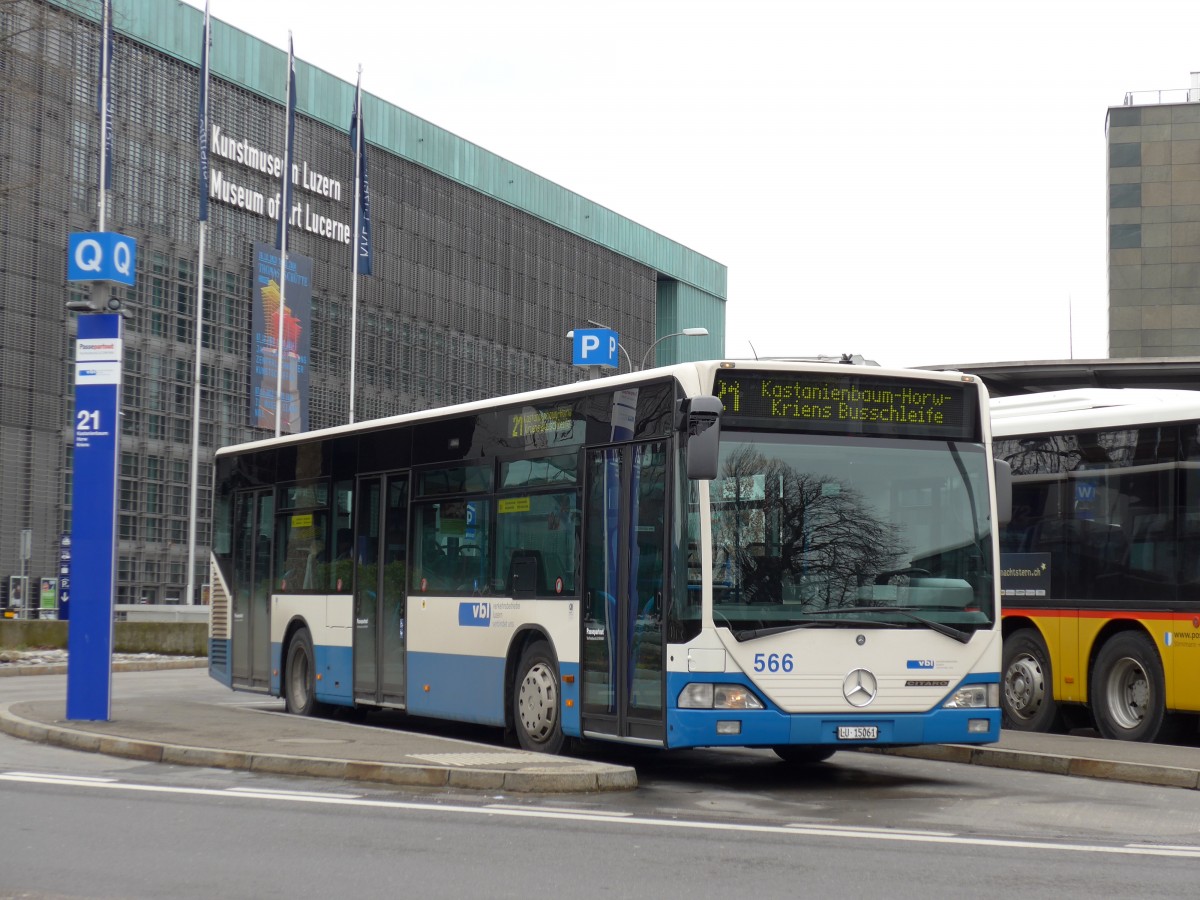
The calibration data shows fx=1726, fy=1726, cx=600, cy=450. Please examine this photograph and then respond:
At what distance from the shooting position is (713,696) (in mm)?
11844

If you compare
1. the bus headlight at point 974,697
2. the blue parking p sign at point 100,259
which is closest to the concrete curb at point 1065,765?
the bus headlight at point 974,697

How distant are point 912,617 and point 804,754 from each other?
105 inches

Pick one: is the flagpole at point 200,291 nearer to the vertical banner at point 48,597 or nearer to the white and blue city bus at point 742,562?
the vertical banner at point 48,597

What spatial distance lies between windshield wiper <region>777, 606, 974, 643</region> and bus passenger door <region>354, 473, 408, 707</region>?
5.63 m

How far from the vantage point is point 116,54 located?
6266cm

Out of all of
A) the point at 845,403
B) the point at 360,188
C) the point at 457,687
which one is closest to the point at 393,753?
the point at 457,687

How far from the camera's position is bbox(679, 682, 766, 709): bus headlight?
11.8m

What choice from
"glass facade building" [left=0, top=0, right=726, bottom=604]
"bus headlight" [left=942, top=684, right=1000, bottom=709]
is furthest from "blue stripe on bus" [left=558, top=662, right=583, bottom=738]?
"glass facade building" [left=0, top=0, right=726, bottom=604]

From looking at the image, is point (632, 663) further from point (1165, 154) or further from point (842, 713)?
point (1165, 154)

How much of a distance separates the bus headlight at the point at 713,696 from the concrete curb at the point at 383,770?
0.70 meters

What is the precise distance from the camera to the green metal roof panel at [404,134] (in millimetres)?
64875

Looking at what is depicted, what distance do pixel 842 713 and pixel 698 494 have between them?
1860 millimetres

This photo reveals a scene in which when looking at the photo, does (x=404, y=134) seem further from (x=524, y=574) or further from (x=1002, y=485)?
(x=1002, y=485)

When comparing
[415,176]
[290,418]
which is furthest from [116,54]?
[415,176]
